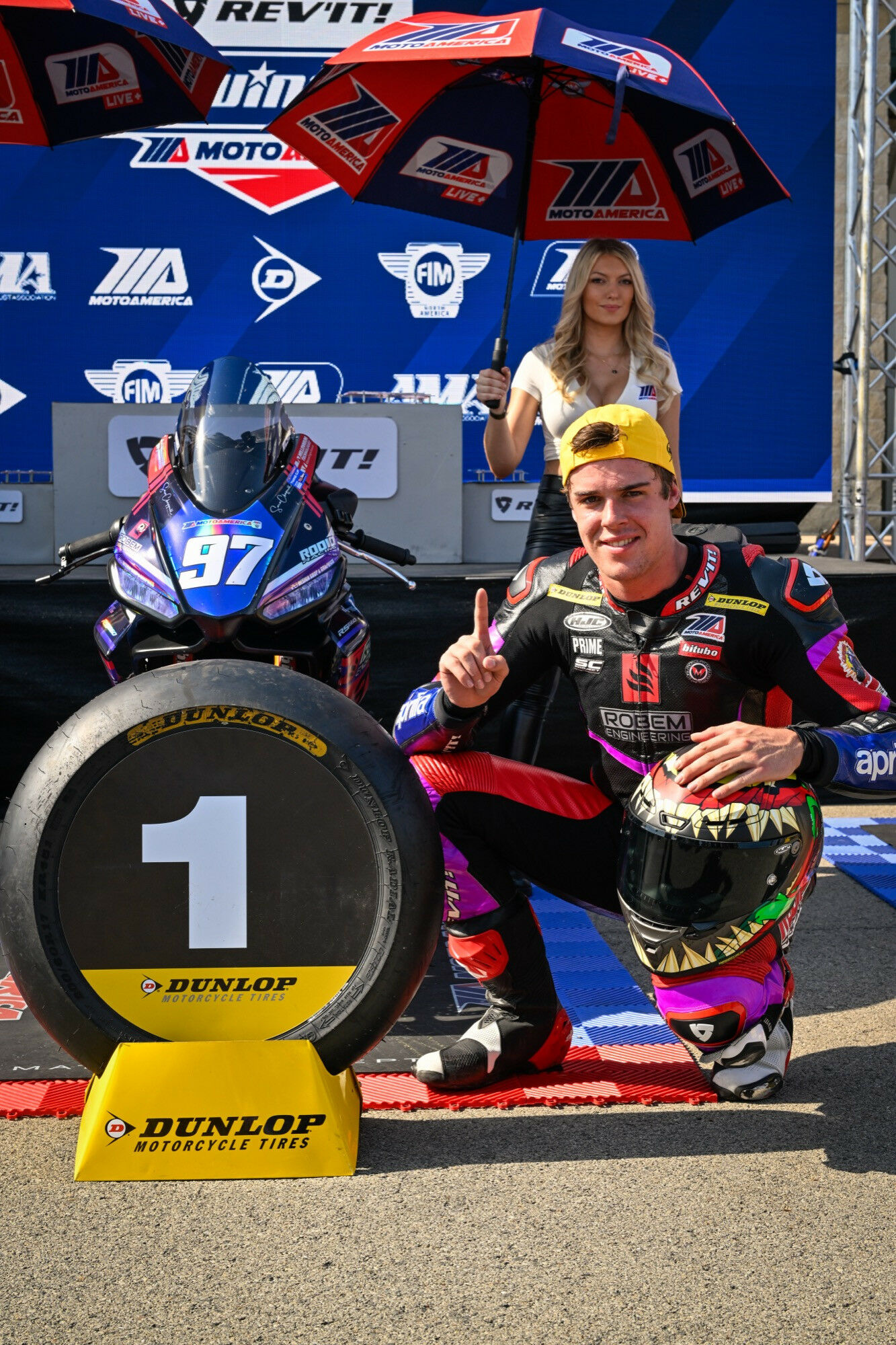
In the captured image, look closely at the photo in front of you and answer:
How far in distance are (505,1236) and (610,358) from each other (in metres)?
2.39

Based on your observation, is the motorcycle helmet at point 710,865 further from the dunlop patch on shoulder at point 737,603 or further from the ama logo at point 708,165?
the ama logo at point 708,165

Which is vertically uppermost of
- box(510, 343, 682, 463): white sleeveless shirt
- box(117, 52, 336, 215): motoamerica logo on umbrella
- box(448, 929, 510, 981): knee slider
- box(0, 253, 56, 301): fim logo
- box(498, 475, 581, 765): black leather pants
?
box(117, 52, 336, 215): motoamerica logo on umbrella

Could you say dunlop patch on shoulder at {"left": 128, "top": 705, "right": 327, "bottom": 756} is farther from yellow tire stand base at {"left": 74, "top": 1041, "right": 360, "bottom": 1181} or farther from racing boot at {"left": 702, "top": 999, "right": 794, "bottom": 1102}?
racing boot at {"left": 702, "top": 999, "right": 794, "bottom": 1102}

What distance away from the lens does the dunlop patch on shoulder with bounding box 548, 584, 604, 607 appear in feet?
7.98

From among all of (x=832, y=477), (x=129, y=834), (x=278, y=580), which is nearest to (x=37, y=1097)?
(x=129, y=834)

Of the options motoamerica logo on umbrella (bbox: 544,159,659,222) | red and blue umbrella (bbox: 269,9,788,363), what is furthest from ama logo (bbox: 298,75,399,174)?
motoamerica logo on umbrella (bbox: 544,159,659,222)

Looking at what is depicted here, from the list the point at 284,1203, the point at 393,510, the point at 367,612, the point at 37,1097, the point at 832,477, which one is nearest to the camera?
the point at 284,1203

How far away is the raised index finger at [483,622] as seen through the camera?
85.0 inches

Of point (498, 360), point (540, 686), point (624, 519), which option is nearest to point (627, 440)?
point (624, 519)

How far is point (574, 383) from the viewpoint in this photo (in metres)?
3.39

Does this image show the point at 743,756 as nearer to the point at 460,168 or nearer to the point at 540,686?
the point at 540,686

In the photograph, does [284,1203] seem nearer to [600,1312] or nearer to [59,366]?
[600,1312]

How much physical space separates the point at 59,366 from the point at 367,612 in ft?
17.4

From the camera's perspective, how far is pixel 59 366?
29.4 ft
